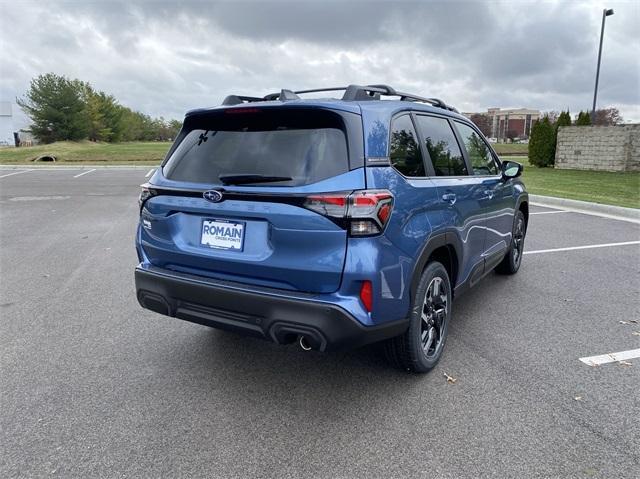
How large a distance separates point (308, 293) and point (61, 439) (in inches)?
60.2

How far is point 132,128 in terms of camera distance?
10969 cm

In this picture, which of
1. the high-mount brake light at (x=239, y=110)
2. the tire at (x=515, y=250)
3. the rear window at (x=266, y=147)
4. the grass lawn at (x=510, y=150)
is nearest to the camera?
Answer: the rear window at (x=266, y=147)

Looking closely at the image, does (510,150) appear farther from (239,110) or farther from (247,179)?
(247,179)

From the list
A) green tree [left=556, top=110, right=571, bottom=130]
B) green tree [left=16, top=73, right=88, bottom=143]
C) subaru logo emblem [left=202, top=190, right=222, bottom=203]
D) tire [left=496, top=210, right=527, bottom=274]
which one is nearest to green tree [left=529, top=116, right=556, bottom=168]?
green tree [left=556, top=110, right=571, bottom=130]

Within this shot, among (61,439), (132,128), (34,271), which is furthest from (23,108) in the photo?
(61,439)

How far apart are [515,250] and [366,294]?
3.76 m

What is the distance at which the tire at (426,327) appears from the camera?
3.06 meters

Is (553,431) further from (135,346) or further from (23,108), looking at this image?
(23,108)

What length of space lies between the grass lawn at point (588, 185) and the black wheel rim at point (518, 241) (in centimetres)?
636

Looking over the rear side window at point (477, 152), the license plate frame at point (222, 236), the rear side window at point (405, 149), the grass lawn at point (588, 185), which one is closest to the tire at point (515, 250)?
the rear side window at point (477, 152)

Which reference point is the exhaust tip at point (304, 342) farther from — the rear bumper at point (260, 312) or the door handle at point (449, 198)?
the door handle at point (449, 198)

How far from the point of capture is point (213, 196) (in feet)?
9.29

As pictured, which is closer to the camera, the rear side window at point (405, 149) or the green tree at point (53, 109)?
the rear side window at point (405, 149)

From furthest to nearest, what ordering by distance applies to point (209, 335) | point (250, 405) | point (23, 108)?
point (23, 108) → point (209, 335) → point (250, 405)
